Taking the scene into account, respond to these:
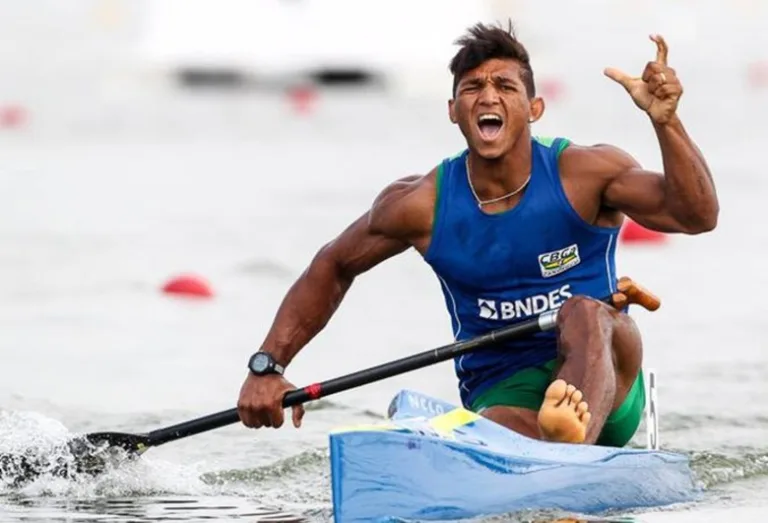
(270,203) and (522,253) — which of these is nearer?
(522,253)

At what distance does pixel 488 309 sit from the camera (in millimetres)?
7785

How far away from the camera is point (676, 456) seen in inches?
298

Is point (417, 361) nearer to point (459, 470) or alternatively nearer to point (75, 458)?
point (459, 470)

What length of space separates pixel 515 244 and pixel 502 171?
0.92 feet

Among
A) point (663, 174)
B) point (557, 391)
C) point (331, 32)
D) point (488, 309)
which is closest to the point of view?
point (557, 391)

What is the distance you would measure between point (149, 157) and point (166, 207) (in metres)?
3.89

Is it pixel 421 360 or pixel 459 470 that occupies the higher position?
pixel 421 360

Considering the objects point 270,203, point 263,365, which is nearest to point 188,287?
point 270,203

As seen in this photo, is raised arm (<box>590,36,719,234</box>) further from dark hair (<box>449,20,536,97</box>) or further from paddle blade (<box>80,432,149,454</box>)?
paddle blade (<box>80,432,149,454</box>)

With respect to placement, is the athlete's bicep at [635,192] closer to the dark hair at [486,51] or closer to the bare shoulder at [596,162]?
the bare shoulder at [596,162]

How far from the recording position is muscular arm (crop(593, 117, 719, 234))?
7.04 m

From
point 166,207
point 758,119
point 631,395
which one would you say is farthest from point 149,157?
point 631,395

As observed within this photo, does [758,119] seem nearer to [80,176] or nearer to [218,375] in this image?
[80,176]

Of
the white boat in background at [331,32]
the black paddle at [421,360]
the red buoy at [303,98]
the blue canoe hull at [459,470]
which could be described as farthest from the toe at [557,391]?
the white boat in background at [331,32]
